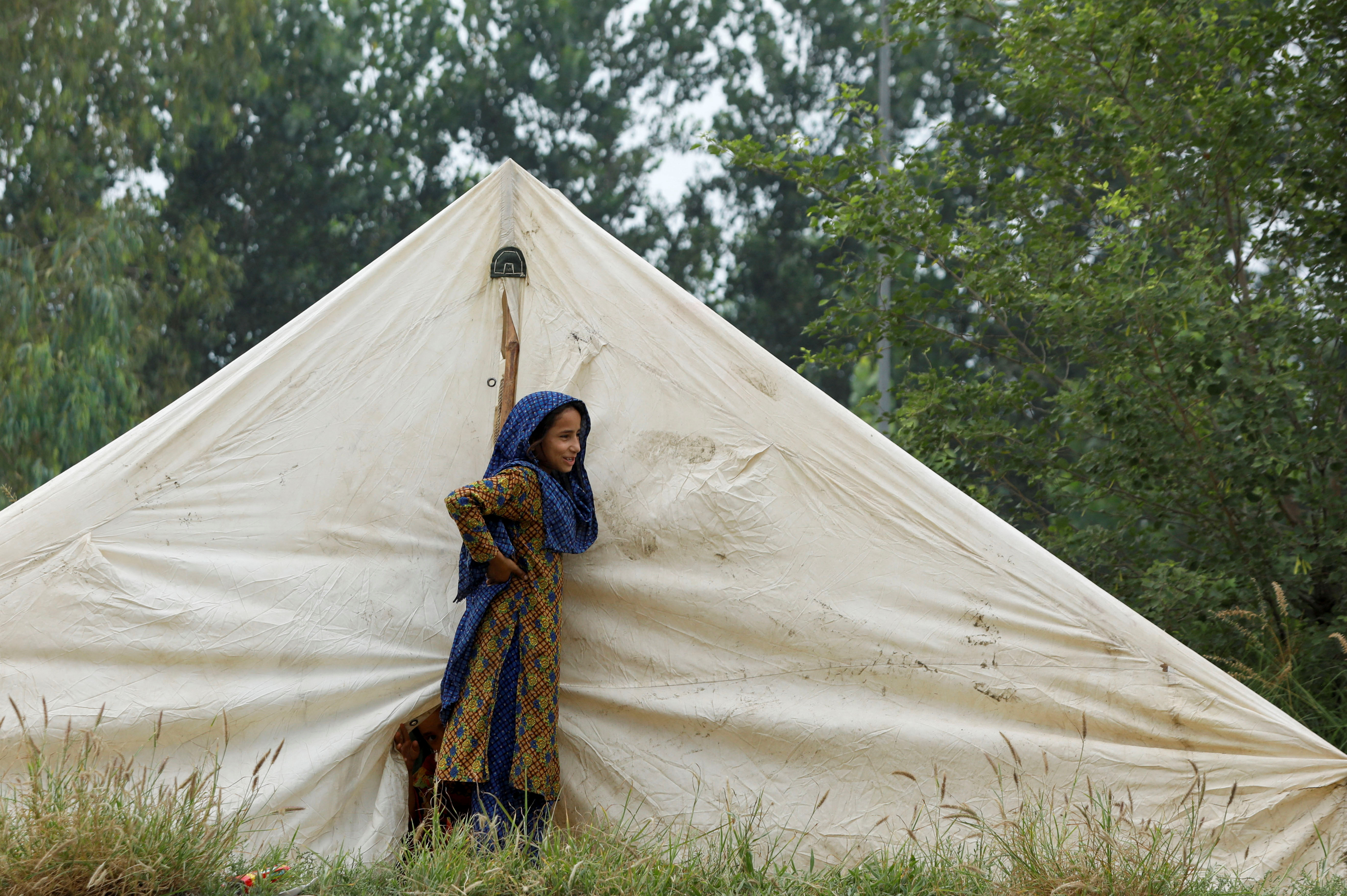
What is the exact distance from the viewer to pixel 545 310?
3.69 metres

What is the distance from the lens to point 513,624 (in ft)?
10.5

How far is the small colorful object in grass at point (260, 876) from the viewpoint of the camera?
2705 mm

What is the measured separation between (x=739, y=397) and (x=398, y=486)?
110 centimetres

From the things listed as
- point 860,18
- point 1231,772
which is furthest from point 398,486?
point 860,18

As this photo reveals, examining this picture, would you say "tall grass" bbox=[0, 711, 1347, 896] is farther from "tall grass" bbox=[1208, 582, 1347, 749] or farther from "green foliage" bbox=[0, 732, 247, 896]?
"tall grass" bbox=[1208, 582, 1347, 749]

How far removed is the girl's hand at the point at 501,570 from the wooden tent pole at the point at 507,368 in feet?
1.87

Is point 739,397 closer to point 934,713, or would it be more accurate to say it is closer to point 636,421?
point 636,421

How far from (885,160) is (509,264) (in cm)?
376

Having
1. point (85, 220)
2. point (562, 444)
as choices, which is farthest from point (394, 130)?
point (562, 444)

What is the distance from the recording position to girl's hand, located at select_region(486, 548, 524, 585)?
10.3ft

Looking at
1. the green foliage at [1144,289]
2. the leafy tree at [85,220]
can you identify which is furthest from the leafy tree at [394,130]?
the green foliage at [1144,289]

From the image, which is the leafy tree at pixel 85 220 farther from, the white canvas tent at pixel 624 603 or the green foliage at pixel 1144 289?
the green foliage at pixel 1144 289

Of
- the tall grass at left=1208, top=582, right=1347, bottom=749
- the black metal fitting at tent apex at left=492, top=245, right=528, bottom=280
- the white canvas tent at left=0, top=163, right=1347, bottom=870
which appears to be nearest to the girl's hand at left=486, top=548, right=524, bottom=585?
the white canvas tent at left=0, top=163, right=1347, bottom=870

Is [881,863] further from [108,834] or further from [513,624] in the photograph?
[108,834]
